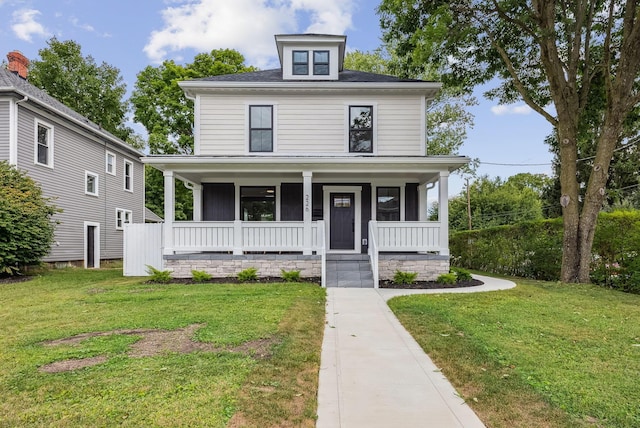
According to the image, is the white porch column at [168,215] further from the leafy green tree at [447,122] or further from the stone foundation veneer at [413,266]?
the leafy green tree at [447,122]

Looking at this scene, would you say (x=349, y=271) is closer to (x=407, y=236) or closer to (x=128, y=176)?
(x=407, y=236)

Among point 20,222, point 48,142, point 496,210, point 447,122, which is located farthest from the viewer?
point 496,210

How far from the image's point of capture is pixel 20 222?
1076cm

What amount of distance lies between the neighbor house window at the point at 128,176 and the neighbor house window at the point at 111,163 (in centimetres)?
121

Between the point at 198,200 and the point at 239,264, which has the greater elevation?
the point at 198,200

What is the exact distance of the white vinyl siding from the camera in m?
11.6

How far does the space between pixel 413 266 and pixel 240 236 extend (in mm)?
4593

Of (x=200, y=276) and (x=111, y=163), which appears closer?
(x=200, y=276)

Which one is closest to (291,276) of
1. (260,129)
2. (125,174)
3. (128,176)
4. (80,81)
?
(260,129)

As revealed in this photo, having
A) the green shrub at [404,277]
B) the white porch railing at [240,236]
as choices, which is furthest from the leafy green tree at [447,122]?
the white porch railing at [240,236]

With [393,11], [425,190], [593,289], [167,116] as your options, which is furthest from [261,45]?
[593,289]

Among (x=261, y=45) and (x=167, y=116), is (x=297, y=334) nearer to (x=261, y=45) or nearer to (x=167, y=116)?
(x=261, y=45)

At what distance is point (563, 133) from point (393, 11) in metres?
5.69

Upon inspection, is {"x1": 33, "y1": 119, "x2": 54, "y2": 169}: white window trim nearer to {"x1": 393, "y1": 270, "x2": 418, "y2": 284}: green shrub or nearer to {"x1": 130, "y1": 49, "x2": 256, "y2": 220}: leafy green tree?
{"x1": 130, "y1": 49, "x2": 256, "y2": 220}: leafy green tree
